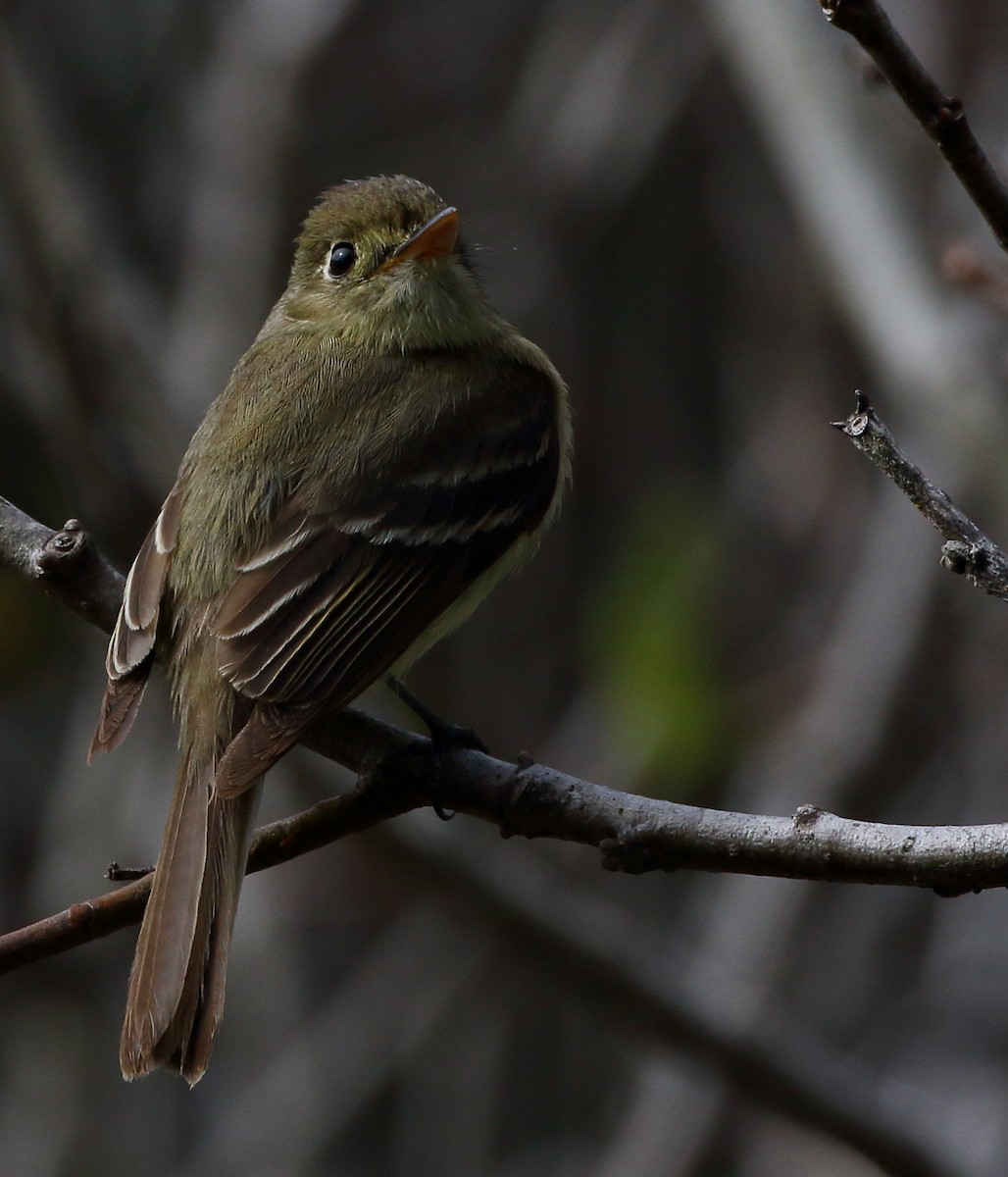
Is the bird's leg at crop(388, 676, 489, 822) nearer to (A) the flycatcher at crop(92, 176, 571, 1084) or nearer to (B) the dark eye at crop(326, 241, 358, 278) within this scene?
(A) the flycatcher at crop(92, 176, 571, 1084)

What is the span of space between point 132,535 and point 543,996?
324 centimetres

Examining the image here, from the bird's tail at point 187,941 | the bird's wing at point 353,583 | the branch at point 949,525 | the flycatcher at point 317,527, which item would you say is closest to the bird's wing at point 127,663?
the flycatcher at point 317,527

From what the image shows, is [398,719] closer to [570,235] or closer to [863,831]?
[570,235]

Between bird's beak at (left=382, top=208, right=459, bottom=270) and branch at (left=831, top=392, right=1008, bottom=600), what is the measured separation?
2.07 meters

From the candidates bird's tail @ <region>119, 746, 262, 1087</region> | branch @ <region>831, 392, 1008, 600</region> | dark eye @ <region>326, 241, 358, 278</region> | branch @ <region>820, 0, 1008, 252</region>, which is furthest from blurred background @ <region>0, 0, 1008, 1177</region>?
branch @ <region>831, 392, 1008, 600</region>

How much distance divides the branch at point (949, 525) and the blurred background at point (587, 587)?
159 centimetres

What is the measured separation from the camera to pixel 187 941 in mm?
2957

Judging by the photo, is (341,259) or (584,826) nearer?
(584,826)

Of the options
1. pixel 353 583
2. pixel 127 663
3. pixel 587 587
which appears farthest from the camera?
pixel 587 587

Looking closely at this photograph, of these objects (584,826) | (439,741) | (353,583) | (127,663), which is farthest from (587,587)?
(584,826)

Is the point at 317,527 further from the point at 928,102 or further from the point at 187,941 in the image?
the point at 928,102

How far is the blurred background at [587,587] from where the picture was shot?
5.07 meters

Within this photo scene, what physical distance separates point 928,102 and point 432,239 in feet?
6.65

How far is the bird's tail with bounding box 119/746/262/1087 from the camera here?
9.39 feet
